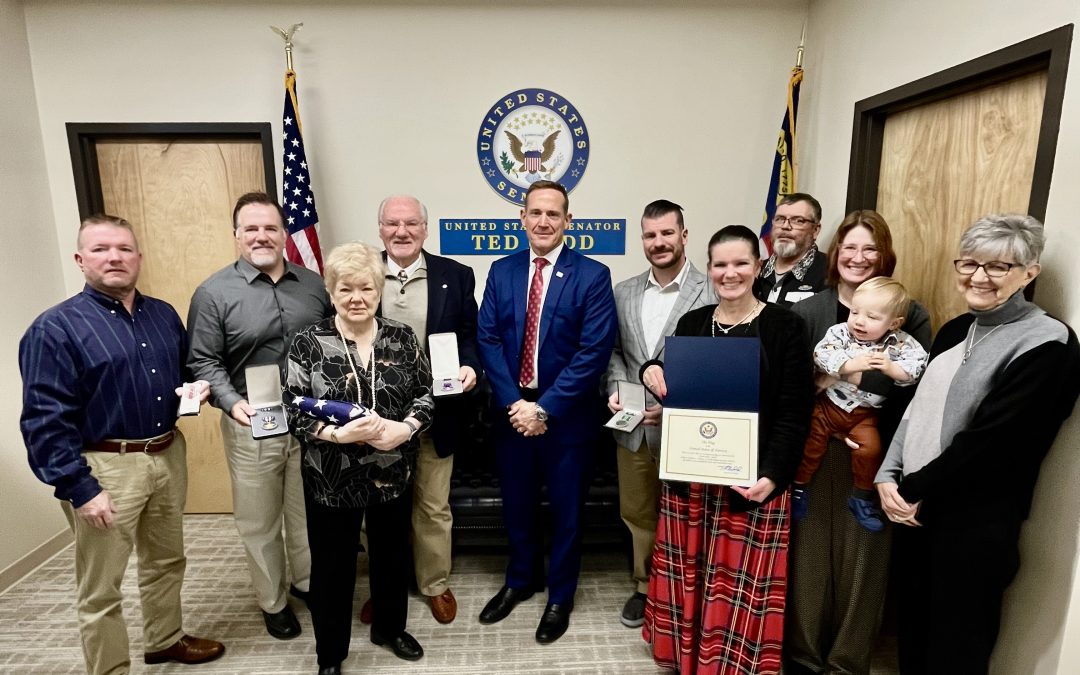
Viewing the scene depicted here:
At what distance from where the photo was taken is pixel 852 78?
Result: 292 cm

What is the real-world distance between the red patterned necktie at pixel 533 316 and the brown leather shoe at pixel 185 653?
178 centimetres

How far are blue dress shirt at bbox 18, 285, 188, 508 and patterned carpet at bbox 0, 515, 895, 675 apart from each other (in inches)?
42.2

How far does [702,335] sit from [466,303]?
106 centimetres

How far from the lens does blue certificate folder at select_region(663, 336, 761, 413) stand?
172 centimetres

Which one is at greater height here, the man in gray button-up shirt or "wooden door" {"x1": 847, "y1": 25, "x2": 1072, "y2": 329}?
"wooden door" {"x1": 847, "y1": 25, "x2": 1072, "y2": 329}

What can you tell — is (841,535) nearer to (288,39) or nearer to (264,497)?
(264,497)

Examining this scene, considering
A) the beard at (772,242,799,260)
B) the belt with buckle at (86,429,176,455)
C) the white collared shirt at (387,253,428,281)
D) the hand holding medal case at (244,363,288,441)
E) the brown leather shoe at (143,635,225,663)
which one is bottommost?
the brown leather shoe at (143,635,225,663)

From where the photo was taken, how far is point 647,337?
91.9 inches

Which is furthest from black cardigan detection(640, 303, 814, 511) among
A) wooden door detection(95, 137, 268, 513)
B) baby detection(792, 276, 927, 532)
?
wooden door detection(95, 137, 268, 513)

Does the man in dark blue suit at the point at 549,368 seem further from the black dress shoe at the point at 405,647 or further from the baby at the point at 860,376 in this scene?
the baby at the point at 860,376

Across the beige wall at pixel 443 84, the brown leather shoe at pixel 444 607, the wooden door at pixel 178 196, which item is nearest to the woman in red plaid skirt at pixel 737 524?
the brown leather shoe at pixel 444 607

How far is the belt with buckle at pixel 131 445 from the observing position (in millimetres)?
1890

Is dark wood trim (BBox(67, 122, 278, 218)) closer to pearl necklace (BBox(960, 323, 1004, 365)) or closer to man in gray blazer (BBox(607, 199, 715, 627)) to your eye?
man in gray blazer (BBox(607, 199, 715, 627))

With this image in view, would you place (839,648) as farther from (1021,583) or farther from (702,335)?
(702,335)
